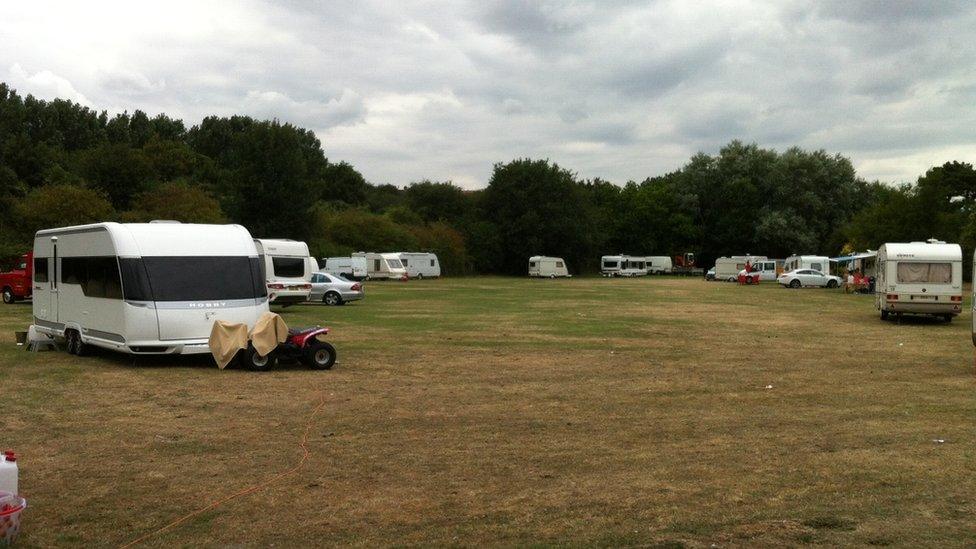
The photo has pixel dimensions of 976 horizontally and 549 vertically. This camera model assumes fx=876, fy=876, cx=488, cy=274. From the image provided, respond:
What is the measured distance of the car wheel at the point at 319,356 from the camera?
15.1 m

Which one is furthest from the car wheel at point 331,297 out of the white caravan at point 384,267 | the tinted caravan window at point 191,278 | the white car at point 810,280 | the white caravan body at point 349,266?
the white car at point 810,280

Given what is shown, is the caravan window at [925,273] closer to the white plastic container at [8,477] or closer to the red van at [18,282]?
the white plastic container at [8,477]

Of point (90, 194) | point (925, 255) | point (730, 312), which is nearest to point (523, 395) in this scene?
point (925, 255)

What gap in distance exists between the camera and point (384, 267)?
64375 mm

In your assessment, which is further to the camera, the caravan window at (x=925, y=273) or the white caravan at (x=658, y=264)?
the white caravan at (x=658, y=264)

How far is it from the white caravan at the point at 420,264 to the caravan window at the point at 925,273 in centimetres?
4662

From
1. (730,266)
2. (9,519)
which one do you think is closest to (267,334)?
(9,519)

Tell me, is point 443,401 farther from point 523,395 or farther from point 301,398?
point 301,398

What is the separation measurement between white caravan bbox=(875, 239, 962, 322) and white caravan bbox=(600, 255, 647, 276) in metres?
60.0

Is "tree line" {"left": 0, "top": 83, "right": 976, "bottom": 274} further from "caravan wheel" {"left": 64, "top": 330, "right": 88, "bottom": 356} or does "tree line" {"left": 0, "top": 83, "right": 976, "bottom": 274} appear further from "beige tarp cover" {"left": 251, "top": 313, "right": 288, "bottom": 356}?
"beige tarp cover" {"left": 251, "top": 313, "right": 288, "bottom": 356}

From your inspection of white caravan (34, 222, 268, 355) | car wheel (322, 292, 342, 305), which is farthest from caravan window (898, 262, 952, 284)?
car wheel (322, 292, 342, 305)

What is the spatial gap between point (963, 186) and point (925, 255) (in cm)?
3857

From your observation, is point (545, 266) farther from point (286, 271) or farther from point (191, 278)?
point (191, 278)

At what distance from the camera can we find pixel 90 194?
5109 cm
